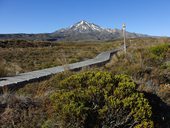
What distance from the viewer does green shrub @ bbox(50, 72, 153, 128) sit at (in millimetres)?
7637

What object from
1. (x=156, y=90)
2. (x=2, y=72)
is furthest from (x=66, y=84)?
(x=2, y=72)

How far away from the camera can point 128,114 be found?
8.07 m

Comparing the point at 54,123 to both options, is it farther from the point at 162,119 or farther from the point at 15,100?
the point at 162,119

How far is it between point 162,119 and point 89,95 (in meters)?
2.08

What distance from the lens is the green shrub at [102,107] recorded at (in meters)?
7.64

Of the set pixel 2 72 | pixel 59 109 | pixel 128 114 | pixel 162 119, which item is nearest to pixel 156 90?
pixel 162 119

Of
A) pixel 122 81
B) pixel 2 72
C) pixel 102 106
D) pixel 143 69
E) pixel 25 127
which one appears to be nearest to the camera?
pixel 25 127

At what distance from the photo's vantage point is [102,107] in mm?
8094

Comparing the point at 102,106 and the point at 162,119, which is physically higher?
the point at 102,106

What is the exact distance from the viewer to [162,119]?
29.9ft

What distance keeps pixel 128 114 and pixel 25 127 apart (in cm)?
217

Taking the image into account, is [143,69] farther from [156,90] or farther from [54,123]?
[54,123]

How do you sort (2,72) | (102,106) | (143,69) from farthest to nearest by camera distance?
1. (2,72)
2. (143,69)
3. (102,106)

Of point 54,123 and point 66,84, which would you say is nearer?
point 54,123
